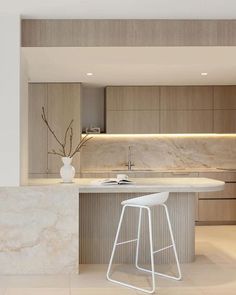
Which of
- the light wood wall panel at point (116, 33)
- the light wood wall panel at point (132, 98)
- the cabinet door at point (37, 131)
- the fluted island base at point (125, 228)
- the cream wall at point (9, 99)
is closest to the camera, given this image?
the cream wall at point (9, 99)

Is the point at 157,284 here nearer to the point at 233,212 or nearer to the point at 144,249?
the point at 144,249

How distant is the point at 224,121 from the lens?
7652 mm

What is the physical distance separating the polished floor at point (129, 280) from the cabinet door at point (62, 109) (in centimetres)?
278

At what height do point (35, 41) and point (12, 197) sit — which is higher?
point (35, 41)

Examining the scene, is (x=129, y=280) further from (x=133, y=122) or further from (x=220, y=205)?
(x=133, y=122)

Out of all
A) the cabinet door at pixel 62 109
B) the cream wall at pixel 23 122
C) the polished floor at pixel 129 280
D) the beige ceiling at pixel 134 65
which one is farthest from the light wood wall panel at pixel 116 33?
the cabinet door at pixel 62 109

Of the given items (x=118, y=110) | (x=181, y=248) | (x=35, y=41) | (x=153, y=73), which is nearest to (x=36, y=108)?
(x=118, y=110)

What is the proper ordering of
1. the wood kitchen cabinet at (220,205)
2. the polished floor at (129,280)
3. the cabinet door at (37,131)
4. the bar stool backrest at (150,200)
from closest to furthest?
1. the polished floor at (129,280)
2. the bar stool backrest at (150,200)
3. the cabinet door at (37,131)
4. the wood kitchen cabinet at (220,205)

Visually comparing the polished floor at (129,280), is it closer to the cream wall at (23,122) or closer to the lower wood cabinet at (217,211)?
the cream wall at (23,122)

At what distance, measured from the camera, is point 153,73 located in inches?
255

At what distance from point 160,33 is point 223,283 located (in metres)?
2.35

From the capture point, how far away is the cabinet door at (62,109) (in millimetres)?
7277

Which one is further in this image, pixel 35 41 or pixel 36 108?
pixel 36 108

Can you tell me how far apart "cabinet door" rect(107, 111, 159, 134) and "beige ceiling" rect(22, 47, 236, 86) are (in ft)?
1.61
